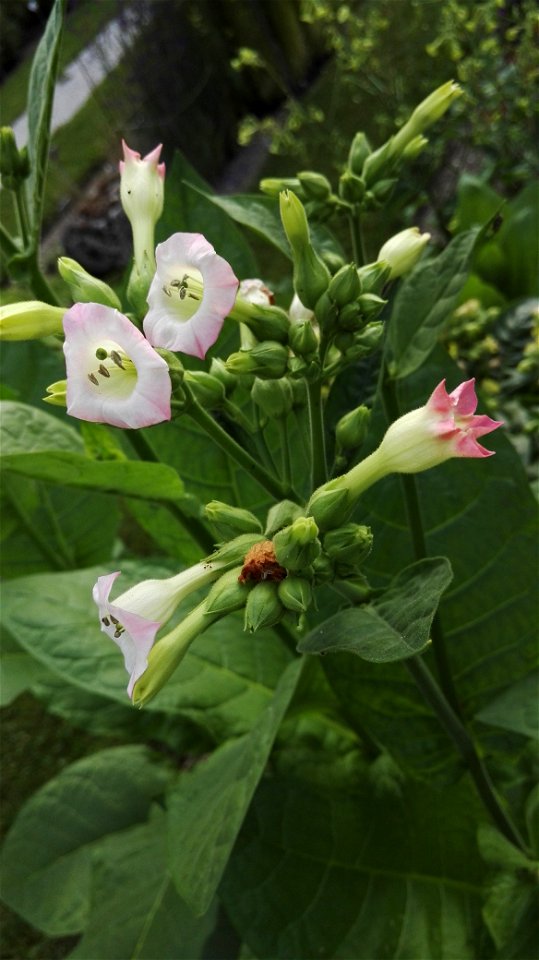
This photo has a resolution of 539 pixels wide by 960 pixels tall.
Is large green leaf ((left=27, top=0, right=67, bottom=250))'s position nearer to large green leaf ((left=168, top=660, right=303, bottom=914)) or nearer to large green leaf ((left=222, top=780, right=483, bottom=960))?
large green leaf ((left=168, top=660, right=303, bottom=914))

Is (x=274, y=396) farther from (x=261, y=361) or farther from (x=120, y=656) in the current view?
(x=120, y=656)

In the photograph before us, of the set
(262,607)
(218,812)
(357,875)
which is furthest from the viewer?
(357,875)

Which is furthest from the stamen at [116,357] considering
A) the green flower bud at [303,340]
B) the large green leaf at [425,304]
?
the large green leaf at [425,304]

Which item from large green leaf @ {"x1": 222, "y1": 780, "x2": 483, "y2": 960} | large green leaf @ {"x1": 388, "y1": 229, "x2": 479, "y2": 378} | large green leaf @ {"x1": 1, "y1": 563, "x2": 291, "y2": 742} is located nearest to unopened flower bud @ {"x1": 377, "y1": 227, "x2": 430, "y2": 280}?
large green leaf @ {"x1": 388, "y1": 229, "x2": 479, "y2": 378}

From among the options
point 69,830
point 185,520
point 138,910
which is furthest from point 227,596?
point 69,830

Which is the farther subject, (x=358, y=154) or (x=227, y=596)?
(x=358, y=154)

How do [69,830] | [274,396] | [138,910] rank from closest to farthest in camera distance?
[274,396] < [138,910] < [69,830]

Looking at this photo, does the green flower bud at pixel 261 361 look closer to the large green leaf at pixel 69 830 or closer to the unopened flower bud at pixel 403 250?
the unopened flower bud at pixel 403 250
